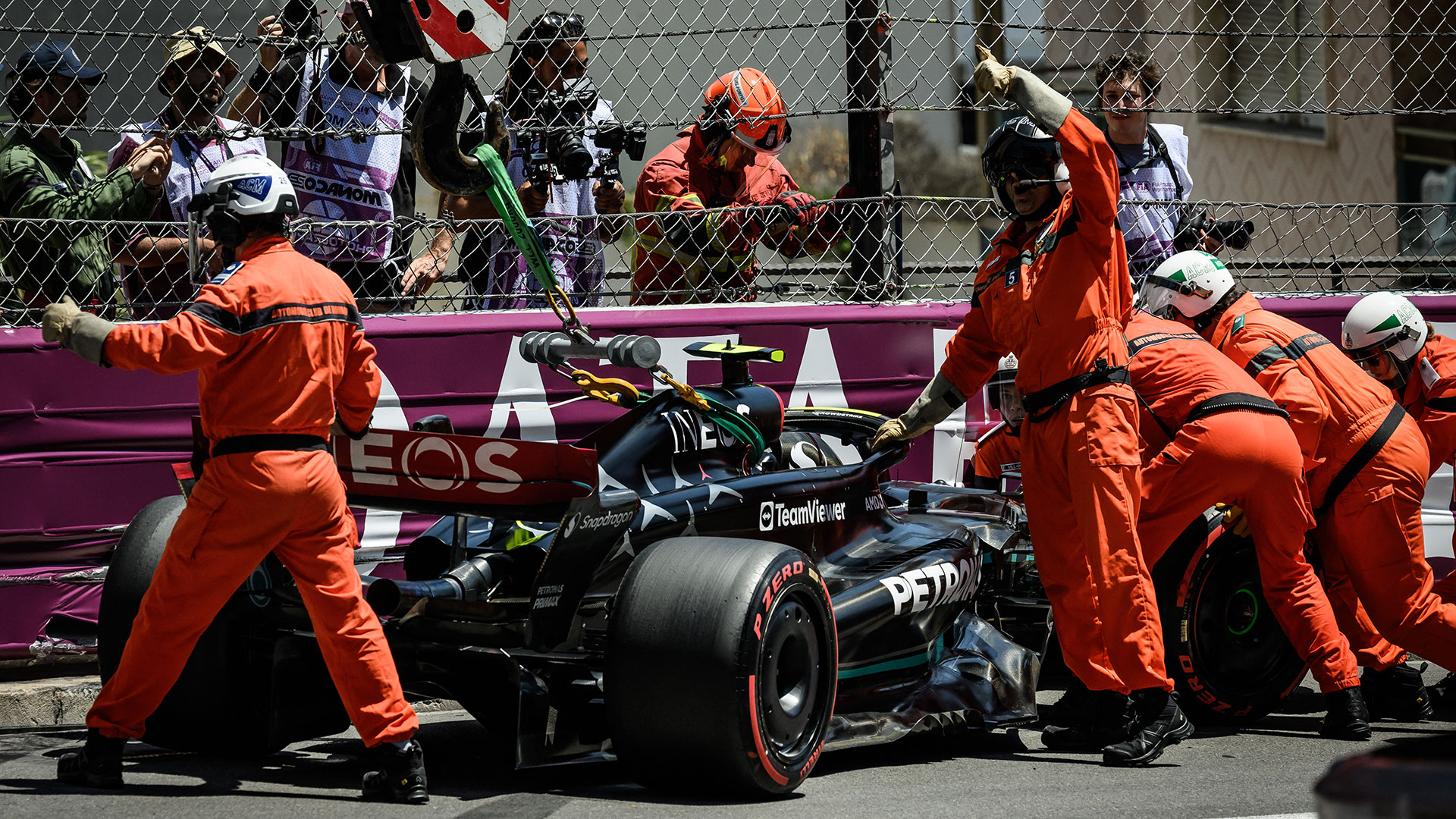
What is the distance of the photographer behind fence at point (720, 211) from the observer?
6945mm

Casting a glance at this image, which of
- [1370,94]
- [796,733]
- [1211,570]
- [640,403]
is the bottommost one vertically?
[796,733]

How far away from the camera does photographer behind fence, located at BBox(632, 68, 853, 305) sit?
695 centimetres

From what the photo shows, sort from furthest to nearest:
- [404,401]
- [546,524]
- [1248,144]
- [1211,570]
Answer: [1248,144] → [404,401] → [1211,570] → [546,524]

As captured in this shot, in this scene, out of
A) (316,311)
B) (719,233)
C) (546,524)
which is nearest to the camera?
(316,311)

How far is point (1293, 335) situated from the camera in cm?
628

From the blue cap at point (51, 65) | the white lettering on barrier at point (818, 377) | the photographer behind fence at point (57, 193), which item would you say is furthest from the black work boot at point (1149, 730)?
the blue cap at point (51, 65)

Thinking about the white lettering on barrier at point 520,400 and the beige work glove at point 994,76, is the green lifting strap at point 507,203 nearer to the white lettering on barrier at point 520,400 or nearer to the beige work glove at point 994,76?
the beige work glove at point 994,76

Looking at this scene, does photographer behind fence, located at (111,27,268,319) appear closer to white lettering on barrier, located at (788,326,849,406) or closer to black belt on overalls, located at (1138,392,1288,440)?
white lettering on barrier, located at (788,326,849,406)

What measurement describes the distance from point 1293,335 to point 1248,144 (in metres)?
13.7

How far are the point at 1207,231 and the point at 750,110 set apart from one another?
2334mm

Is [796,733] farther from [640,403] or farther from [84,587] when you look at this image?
[84,587]

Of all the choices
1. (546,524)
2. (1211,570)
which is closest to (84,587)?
(546,524)

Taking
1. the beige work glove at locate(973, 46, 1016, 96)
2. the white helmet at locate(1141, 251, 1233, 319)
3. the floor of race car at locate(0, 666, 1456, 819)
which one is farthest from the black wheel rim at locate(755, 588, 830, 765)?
the white helmet at locate(1141, 251, 1233, 319)

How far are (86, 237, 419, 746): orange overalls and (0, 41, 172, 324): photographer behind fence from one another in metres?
1.82
